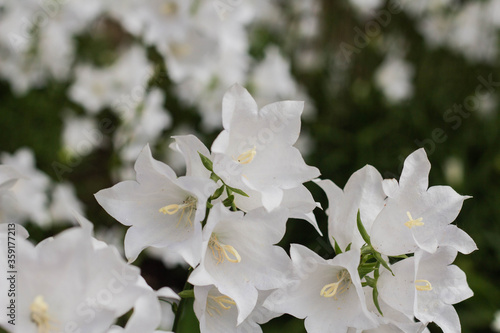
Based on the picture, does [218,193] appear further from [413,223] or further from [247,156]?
[413,223]

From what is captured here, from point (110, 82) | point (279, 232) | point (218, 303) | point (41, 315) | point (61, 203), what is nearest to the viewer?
point (41, 315)

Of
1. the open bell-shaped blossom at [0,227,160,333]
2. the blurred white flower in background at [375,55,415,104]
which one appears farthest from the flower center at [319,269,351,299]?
the blurred white flower in background at [375,55,415,104]

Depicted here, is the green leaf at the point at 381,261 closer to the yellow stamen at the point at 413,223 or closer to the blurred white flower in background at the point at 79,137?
the yellow stamen at the point at 413,223

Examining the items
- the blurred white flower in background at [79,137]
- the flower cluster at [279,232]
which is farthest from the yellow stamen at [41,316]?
the blurred white flower in background at [79,137]

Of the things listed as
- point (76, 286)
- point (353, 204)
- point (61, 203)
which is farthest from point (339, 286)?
point (61, 203)

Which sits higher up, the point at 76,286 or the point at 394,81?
the point at 76,286

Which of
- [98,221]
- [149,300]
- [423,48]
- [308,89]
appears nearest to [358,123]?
[308,89]

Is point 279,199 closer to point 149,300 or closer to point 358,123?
point 149,300
